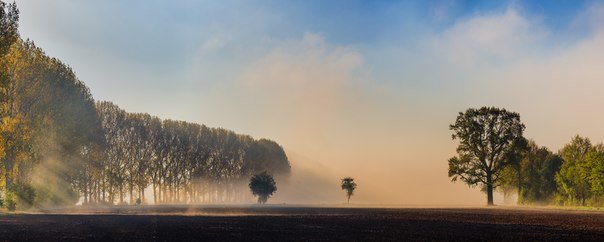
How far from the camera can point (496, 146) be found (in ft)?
333

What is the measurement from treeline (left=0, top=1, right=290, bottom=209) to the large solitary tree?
66.5m

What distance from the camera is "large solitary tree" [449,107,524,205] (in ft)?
331

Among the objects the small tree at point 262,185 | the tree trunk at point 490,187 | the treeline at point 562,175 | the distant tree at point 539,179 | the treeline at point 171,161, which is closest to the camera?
the treeline at point 562,175

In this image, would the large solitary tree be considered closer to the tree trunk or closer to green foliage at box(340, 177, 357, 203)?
the tree trunk

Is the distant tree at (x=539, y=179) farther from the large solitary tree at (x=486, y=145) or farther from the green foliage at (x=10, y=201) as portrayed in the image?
the green foliage at (x=10, y=201)

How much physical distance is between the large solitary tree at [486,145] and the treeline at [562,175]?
9.55 ft

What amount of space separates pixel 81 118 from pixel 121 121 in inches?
1485

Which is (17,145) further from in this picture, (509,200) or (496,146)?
(509,200)

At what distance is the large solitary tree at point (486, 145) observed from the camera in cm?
10094

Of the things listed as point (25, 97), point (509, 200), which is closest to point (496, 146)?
point (509, 200)

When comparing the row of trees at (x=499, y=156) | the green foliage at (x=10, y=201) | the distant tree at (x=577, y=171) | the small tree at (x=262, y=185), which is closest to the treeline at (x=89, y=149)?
the green foliage at (x=10, y=201)

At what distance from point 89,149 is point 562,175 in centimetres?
8718

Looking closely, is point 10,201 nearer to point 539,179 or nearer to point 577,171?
point 577,171

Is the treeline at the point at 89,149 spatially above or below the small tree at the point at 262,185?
above
